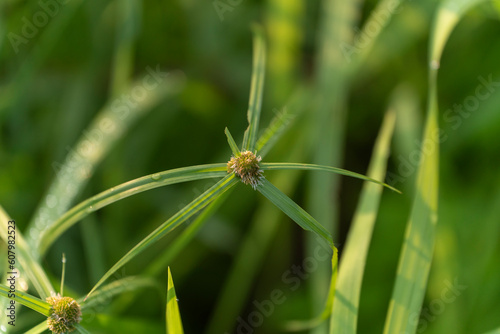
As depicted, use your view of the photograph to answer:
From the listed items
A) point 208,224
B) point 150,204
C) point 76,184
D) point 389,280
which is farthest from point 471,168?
point 76,184

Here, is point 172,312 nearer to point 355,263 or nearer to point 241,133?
point 355,263

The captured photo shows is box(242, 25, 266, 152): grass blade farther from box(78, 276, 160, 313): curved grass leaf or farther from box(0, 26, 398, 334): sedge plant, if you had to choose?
box(78, 276, 160, 313): curved grass leaf

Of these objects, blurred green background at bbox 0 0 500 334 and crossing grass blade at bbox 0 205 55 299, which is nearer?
crossing grass blade at bbox 0 205 55 299

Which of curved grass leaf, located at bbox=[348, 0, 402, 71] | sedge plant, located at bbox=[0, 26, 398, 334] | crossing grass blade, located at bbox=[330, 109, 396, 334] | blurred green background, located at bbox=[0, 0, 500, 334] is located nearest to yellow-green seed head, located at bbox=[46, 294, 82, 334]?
sedge plant, located at bbox=[0, 26, 398, 334]

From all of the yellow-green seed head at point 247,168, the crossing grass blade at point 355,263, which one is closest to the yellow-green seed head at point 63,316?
the yellow-green seed head at point 247,168

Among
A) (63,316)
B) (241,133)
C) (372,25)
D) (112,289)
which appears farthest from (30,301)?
(372,25)

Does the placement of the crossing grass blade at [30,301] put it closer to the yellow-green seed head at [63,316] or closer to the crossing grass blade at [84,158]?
the yellow-green seed head at [63,316]
